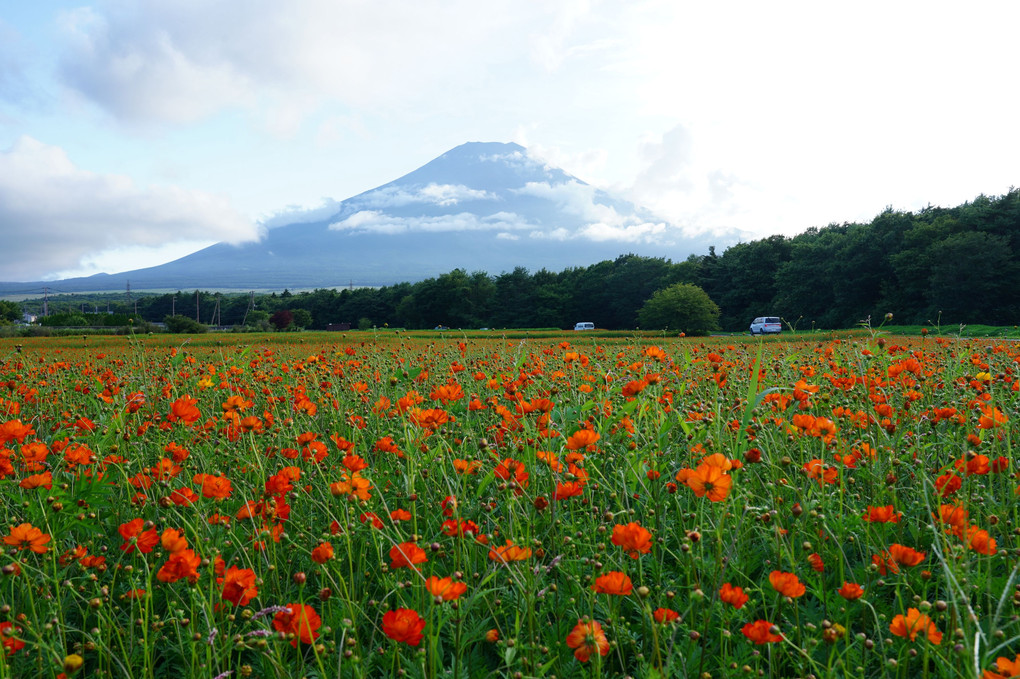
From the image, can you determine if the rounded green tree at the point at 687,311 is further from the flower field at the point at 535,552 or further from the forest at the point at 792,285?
the flower field at the point at 535,552

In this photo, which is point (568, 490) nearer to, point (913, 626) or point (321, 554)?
point (321, 554)

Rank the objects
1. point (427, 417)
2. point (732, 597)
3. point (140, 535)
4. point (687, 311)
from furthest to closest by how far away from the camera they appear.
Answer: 1. point (687, 311)
2. point (427, 417)
3. point (140, 535)
4. point (732, 597)

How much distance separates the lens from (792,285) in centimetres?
4853

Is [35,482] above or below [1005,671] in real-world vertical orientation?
above

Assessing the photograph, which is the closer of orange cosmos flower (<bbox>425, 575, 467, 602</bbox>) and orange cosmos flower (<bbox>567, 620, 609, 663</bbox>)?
orange cosmos flower (<bbox>567, 620, 609, 663</bbox>)

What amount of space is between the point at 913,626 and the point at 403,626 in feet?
3.15

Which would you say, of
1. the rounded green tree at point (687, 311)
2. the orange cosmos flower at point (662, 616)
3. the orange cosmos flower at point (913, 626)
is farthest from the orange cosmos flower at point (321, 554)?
the rounded green tree at point (687, 311)

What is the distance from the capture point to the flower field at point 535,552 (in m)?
1.23

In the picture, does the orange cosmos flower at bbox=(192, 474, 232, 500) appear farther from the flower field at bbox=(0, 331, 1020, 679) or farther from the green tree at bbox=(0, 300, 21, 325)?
the green tree at bbox=(0, 300, 21, 325)

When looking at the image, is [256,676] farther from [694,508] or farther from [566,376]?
[566,376]

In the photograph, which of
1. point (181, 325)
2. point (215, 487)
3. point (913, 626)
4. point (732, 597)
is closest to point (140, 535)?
point (215, 487)

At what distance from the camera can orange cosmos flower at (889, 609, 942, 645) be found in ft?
3.43

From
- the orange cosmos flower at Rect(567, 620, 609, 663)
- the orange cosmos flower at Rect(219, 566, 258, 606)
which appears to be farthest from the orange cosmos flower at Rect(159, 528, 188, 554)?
the orange cosmos flower at Rect(567, 620, 609, 663)

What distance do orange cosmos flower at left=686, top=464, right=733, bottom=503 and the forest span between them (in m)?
20.3
